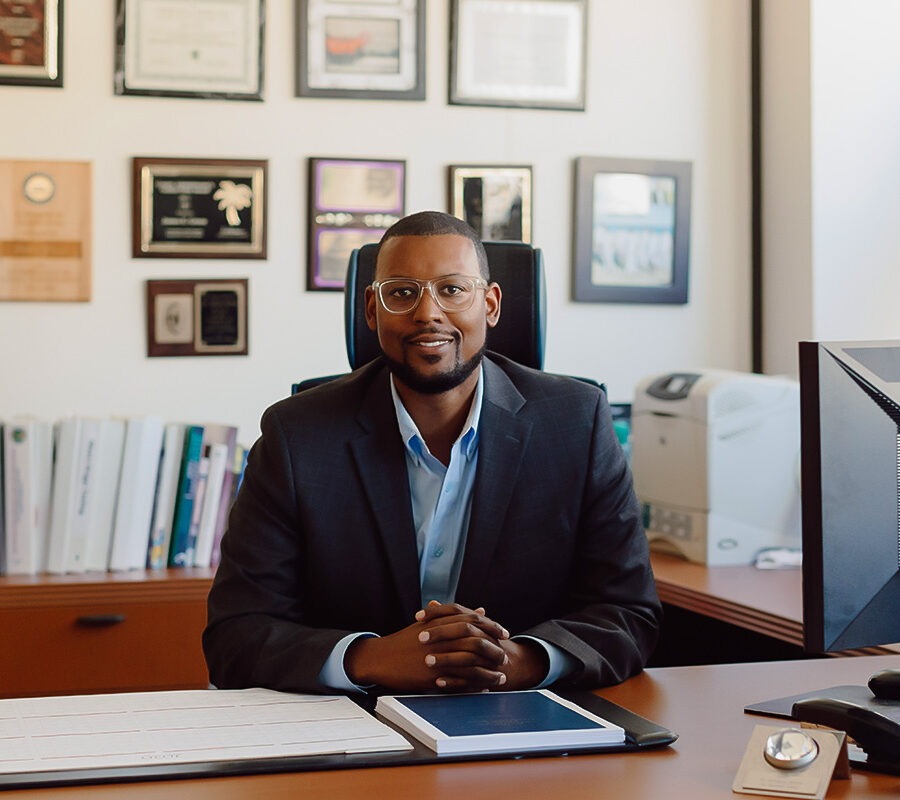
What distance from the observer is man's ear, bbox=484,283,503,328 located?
1730 mm

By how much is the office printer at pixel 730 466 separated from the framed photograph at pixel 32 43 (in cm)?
164

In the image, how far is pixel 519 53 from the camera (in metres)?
2.79

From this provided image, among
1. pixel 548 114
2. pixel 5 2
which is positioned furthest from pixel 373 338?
pixel 5 2

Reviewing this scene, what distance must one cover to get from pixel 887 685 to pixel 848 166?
1.83m

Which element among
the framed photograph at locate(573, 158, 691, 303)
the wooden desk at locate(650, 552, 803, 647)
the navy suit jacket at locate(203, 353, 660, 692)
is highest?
the framed photograph at locate(573, 158, 691, 303)

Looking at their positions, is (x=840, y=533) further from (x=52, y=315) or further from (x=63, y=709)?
(x=52, y=315)

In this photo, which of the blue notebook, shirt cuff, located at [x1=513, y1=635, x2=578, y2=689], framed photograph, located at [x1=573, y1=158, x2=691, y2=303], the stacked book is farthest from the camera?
framed photograph, located at [x1=573, y1=158, x2=691, y2=303]

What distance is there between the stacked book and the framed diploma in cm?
37

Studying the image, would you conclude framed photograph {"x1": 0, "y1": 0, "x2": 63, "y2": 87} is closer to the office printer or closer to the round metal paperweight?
the office printer

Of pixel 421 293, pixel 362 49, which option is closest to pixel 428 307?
pixel 421 293

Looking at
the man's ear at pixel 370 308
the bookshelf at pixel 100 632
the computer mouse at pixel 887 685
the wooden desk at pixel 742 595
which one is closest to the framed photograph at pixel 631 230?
the wooden desk at pixel 742 595

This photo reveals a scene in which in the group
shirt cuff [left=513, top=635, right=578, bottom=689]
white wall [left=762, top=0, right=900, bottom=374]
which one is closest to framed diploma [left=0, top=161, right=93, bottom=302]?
shirt cuff [left=513, top=635, right=578, bottom=689]

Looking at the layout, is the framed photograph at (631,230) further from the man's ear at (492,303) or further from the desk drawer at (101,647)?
the desk drawer at (101,647)

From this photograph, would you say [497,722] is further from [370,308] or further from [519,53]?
[519,53]
